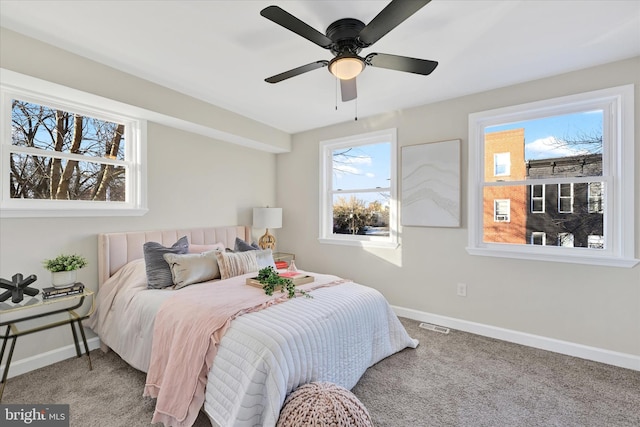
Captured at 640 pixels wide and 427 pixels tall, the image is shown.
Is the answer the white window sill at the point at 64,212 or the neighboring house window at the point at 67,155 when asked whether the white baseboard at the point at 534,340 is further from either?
the neighboring house window at the point at 67,155

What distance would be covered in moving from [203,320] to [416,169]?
107 inches

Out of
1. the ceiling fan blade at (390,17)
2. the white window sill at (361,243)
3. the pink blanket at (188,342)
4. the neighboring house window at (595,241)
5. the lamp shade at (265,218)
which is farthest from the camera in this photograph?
the lamp shade at (265,218)

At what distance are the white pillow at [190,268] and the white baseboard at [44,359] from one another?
105cm

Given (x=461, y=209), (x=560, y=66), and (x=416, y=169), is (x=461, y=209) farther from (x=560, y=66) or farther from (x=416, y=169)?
(x=560, y=66)

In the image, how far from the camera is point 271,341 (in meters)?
1.60

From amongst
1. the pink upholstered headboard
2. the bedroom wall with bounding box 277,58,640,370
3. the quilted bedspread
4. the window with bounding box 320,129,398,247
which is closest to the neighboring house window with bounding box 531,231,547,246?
the bedroom wall with bounding box 277,58,640,370

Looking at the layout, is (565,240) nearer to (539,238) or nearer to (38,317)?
(539,238)

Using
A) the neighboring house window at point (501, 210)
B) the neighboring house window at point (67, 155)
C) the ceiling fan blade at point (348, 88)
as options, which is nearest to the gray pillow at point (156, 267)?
the neighboring house window at point (67, 155)

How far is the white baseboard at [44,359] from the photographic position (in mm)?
2264

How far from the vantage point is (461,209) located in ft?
10.3

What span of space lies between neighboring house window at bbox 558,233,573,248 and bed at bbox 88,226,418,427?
170 centimetres

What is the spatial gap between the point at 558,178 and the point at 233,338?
310 centimetres

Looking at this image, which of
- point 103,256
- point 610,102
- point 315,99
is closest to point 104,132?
point 103,256

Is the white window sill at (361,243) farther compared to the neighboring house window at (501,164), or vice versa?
the white window sill at (361,243)
